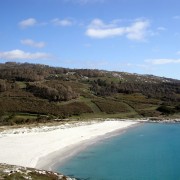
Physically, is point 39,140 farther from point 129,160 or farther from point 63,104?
point 63,104

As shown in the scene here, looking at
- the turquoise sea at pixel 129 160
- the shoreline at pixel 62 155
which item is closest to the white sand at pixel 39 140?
the shoreline at pixel 62 155

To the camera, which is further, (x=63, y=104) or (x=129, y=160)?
(x=63, y=104)

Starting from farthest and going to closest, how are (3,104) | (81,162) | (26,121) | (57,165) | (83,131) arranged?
(3,104) < (26,121) < (83,131) < (81,162) < (57,165)

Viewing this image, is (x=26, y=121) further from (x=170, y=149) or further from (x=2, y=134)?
(x=170, y=149)

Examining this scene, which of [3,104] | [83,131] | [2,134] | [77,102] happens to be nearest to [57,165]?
[2,134]

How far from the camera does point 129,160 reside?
4178 cm

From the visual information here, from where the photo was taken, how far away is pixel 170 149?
5097 centimetres

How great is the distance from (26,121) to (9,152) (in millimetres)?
30548

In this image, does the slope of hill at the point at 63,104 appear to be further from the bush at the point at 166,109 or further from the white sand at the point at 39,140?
the white sand at the point at 39,140

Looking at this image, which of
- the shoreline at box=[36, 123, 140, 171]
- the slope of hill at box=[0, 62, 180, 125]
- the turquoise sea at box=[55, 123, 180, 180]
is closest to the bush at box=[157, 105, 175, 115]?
the slope of hill at box=[0, 62, 180, 125]

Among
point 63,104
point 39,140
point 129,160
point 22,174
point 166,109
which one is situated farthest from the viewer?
point 166,109

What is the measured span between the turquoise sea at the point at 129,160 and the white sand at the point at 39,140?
3.67 metres

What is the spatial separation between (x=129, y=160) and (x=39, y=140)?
14127 millimetres

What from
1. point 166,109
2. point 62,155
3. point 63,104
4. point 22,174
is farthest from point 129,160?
point 166,109
